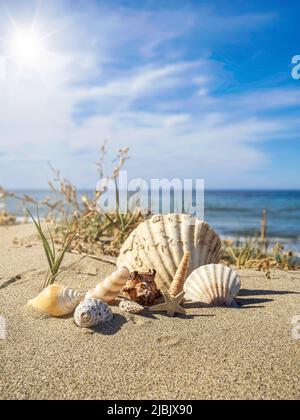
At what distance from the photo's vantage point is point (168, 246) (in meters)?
3.46

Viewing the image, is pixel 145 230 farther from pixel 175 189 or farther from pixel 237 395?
pixel 237 395

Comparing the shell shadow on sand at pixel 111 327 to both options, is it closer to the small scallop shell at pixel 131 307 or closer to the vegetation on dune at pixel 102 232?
the small scallop shell at pixel 131 307

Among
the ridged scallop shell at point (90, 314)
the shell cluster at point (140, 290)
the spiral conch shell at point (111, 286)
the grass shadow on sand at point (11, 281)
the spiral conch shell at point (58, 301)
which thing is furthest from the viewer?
the grass shadow on sand at point (11, 281)

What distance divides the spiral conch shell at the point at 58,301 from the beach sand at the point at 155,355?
6 cm

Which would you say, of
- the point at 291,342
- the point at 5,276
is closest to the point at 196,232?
the point at 291,342

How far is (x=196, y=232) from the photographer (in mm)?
3574

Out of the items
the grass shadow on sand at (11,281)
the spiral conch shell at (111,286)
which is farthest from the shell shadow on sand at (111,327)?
the grass shadow on sand at (11,281)

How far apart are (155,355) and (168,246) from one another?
1351 millimetres

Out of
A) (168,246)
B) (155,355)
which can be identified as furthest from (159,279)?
(155,355)

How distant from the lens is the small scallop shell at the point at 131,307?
2729 mm

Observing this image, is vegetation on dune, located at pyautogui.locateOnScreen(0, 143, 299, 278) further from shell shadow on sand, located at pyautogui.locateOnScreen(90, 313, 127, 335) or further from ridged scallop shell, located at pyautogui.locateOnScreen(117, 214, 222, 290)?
shell shadow on sand, located at pyautogui.locateOnScreen(90, 313, 127, 335)

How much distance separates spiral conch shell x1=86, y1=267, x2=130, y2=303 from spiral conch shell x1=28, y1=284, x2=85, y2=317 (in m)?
0.11

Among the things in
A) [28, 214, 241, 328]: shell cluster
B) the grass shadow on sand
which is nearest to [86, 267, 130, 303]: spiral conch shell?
[28, 214, 241, 328]: shell cluster
